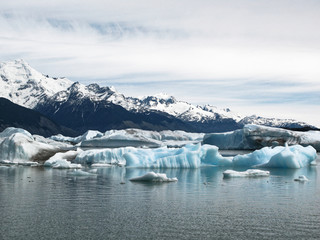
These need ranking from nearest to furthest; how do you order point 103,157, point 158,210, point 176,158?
point 158,210 → point 176,158 → point 103,157

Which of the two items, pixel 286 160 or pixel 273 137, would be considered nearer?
pixel 286 160

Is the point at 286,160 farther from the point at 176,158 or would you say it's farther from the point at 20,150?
the point at 20,150

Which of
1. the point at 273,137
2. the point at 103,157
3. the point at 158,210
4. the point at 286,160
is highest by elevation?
the point at 273,137

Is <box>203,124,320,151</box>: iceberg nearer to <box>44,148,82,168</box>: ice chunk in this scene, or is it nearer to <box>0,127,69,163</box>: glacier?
<box>44,148,82,168</box>: ice chunk

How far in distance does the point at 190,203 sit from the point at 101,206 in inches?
169

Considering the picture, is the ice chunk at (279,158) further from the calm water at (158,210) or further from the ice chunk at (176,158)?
the calm water at (158,210)

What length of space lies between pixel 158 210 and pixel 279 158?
27.7 metres

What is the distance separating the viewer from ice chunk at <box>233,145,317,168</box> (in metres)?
46.0

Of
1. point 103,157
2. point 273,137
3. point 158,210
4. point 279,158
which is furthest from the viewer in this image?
point 273,137

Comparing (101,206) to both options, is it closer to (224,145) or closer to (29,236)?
(29,236)

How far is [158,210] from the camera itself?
820 inches

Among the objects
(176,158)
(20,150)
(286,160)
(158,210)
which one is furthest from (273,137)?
(158,210)

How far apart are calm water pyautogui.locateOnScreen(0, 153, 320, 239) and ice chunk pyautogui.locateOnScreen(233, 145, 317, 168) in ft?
47.1

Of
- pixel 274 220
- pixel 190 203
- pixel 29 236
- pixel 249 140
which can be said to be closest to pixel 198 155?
pixel 190 203
